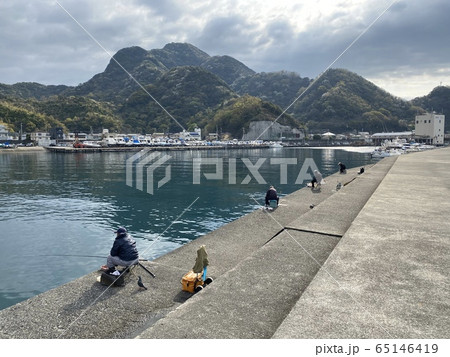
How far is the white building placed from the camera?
150375 mm

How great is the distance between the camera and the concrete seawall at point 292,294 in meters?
5.73

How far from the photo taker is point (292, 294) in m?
7.68

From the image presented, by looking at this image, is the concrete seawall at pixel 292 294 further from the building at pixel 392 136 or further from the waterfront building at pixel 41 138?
the building at pixel 392 136

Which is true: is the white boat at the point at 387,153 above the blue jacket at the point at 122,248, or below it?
above

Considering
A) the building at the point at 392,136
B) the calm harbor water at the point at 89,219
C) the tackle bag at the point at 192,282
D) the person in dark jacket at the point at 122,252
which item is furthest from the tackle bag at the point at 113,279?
the building at the point at 392,136

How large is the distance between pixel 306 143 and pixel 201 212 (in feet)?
579

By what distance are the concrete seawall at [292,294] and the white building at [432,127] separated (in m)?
167

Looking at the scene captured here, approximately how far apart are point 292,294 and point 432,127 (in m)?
176

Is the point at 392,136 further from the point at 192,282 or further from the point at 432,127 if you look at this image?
the point at 192,282

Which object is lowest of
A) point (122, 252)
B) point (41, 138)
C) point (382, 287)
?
point (122, 252)

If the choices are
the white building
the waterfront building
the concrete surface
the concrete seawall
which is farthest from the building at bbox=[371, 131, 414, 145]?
the concrete surface

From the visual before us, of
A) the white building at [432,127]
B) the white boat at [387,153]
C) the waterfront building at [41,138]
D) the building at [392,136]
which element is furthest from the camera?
the building at [392,136]

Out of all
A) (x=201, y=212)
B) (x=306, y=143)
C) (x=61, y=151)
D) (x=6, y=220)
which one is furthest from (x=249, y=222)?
(x=306, y=143)

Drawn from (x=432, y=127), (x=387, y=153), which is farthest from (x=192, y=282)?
(x=432, y=127)
